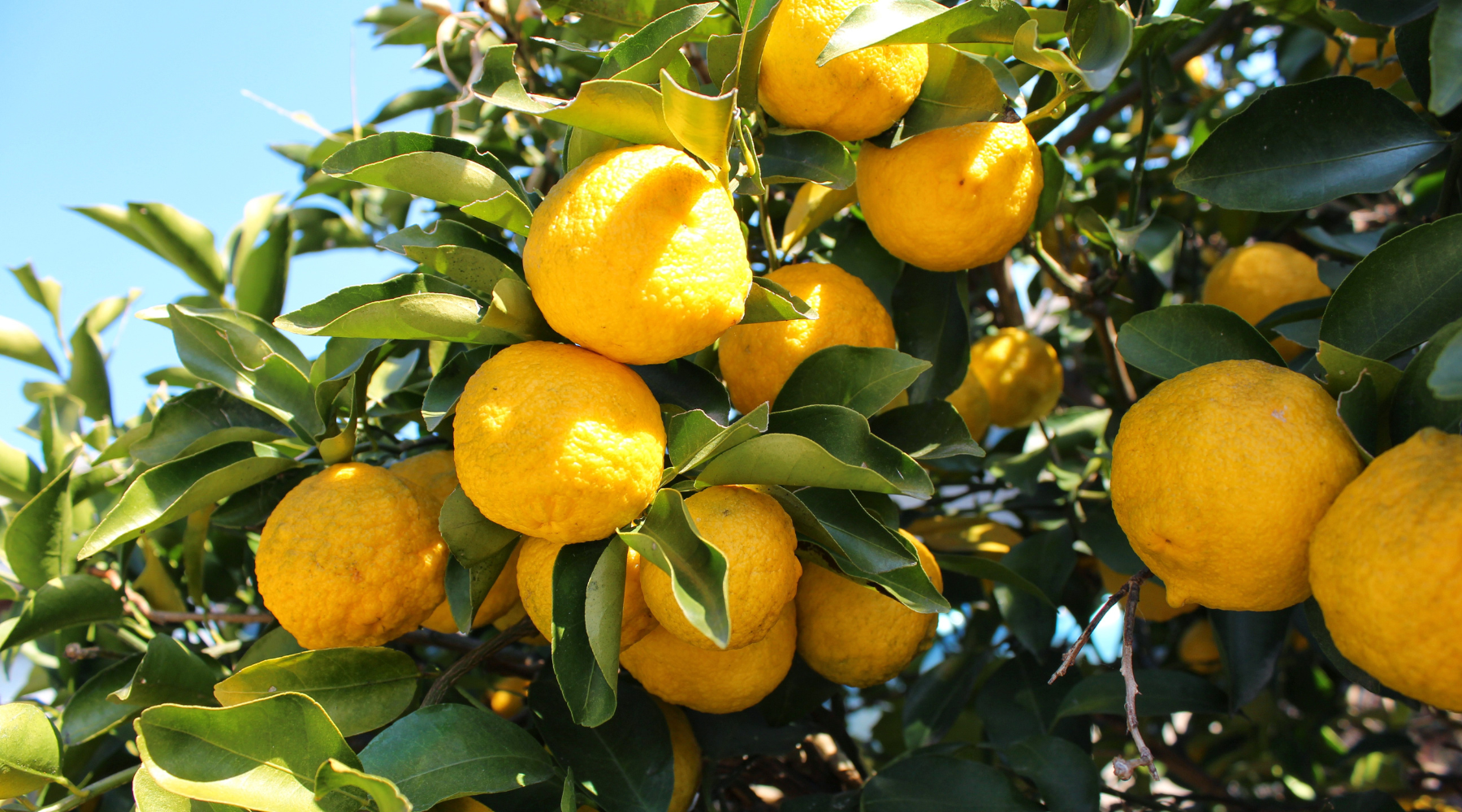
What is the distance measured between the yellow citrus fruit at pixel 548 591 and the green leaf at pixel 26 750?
0.56m

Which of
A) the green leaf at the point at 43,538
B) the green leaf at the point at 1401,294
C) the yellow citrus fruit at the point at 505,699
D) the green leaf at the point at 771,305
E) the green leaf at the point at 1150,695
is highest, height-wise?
the green leaf at the point at 771,305

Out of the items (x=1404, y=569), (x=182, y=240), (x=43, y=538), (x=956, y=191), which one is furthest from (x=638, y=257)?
(x=182, y=240)

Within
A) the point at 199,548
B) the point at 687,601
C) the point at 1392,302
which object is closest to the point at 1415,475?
the point at 1392,302

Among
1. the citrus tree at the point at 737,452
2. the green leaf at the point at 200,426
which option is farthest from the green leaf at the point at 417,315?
the green leaf at the point at 200,426

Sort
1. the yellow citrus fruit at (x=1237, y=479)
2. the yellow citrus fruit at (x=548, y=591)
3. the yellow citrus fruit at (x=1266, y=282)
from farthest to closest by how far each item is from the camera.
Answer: the yellow citrus fruit at (x=1266, y=282)
the yellow citrus fruit at (x=548, y=591)
the yellow citrus fruit at (x=1237, y=479)

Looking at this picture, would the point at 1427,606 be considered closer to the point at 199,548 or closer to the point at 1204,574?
the point at 1204,574

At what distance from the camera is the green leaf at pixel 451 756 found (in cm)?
82

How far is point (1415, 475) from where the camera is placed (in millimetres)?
656

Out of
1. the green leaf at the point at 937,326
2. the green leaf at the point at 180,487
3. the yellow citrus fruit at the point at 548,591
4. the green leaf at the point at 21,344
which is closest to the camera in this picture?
the yellow citrus fruit at the point at 548,591

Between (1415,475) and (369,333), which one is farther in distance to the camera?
(369,333)

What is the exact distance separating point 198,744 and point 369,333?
1.36ft

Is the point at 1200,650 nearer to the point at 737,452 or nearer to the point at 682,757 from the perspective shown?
the point at 682,757

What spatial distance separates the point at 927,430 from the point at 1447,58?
58 centimetres

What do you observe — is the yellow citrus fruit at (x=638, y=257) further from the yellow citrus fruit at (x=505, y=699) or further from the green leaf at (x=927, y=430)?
the yellow citrus fruit at (x=505, y=699)
